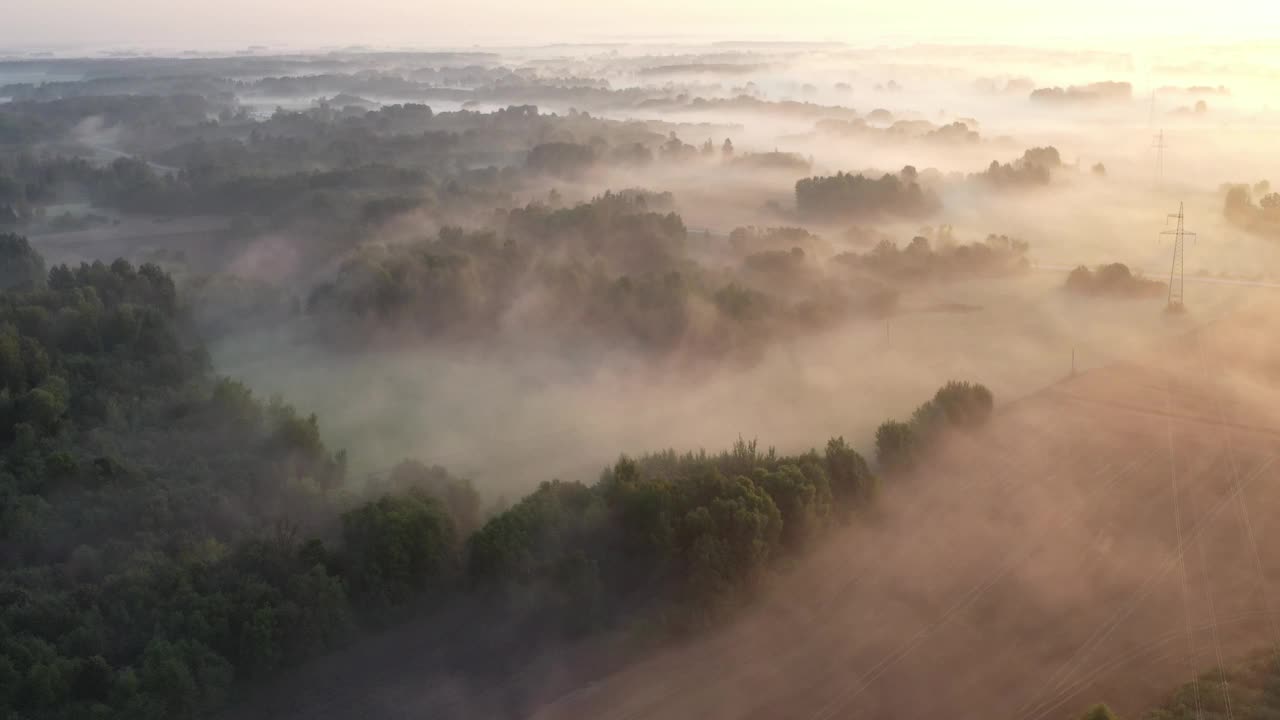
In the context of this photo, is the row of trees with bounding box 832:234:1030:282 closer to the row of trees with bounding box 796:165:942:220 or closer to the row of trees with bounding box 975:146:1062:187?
the row of trees with bounding box 796:165:942:220

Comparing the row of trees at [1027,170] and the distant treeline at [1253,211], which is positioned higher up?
the row of trees at [1027,170]

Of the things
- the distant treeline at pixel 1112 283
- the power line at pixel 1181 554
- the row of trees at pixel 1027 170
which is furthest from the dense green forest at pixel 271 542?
the row of trees at pixel 1027 170

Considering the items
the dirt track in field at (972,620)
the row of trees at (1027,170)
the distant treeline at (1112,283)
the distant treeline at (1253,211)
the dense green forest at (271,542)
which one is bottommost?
the dirt track in field at (972,620)

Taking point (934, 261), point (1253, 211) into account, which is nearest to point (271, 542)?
point (934, 261)

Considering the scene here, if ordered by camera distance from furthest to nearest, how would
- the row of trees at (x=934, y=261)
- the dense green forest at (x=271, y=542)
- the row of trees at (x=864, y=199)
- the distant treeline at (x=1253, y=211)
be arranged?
the row of trees at (x=864, y=199) < the distant treeline at (x=1253, y=211) < the row of trees at (x=934, y=261) < the dense green forest at (x=271, y=542)

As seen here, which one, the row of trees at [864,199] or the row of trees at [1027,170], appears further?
the row of trees at [1027,170]

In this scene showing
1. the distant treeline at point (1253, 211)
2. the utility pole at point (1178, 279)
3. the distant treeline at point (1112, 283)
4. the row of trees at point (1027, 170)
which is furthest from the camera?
the row of trees at point (1027, 170)

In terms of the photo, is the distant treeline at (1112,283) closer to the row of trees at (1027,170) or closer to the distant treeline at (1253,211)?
the distant treeline at (1253,211)

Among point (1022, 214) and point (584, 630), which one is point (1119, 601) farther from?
point (1022, 214)

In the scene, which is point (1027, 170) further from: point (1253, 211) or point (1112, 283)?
point (1112, 283)

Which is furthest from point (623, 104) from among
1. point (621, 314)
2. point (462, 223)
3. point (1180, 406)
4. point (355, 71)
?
point (1180, 406)
